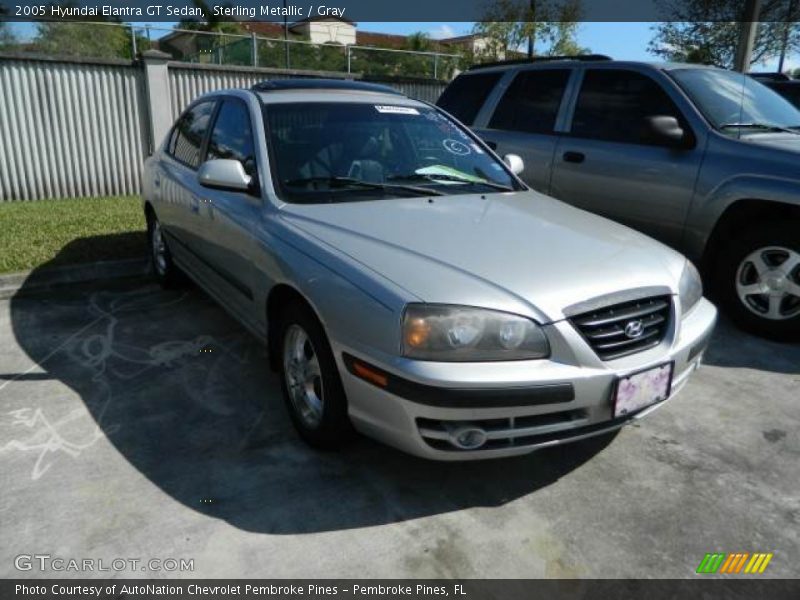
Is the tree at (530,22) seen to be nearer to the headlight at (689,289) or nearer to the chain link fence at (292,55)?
the chain link fence at (292,55)

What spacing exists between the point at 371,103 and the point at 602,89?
2380 mm

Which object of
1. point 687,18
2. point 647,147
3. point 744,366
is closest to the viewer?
point 744,366

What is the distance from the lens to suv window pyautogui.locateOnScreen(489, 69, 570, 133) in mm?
5586

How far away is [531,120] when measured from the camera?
5.76 meters

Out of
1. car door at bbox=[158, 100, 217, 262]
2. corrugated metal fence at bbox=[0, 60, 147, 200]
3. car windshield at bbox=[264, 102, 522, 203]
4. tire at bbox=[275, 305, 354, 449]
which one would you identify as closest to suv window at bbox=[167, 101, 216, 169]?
car door at bbox=[158, 100, 217, 262]

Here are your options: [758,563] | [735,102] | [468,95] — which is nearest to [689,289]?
[758,563]

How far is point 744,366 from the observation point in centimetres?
403

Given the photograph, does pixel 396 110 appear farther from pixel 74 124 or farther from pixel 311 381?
pixel 74 124

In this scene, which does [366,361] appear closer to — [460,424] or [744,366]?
[460,424]

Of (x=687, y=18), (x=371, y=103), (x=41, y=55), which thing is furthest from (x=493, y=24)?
(x=371, y=103)

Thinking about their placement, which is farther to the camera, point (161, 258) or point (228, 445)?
point (161, 258)

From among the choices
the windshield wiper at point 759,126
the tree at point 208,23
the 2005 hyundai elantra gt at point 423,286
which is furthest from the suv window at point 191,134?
the tree at point 208,23

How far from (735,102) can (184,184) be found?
4.11 metres

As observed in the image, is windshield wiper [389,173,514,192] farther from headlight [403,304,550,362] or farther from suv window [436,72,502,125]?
suv window [436,72,502,125]
